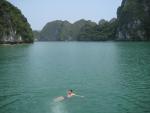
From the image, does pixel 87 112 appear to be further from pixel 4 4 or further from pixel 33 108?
pixel 4 4

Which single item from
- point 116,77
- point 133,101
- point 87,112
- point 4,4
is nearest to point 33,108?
point 87,112

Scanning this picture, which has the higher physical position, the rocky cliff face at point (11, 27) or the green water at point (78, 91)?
the rocky cliff face at point (11, 27)

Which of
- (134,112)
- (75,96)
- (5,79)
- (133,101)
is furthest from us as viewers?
(5,79)

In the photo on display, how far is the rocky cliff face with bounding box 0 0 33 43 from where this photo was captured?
15400 cm

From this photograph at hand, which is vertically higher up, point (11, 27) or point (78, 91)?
point (11, 27)

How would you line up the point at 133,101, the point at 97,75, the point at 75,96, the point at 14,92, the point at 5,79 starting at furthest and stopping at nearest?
the point at 97,75
the point at 5,79
the point at 14,92
the point at 75,96
the point at 133,101

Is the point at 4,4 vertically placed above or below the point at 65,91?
above

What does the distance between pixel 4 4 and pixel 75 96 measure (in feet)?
488

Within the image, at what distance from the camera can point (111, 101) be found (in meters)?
26.7

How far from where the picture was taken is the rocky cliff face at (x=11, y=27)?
15400cm

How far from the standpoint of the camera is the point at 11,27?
165125mm

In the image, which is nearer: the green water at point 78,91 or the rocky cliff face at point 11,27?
the green water at point 78,91

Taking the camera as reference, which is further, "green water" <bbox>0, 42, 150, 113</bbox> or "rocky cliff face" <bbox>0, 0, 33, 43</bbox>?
"rocky cliff face" <bbox>0, 0, 33, 43</bbox>

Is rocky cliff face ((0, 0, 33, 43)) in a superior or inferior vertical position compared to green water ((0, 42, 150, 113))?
superior
